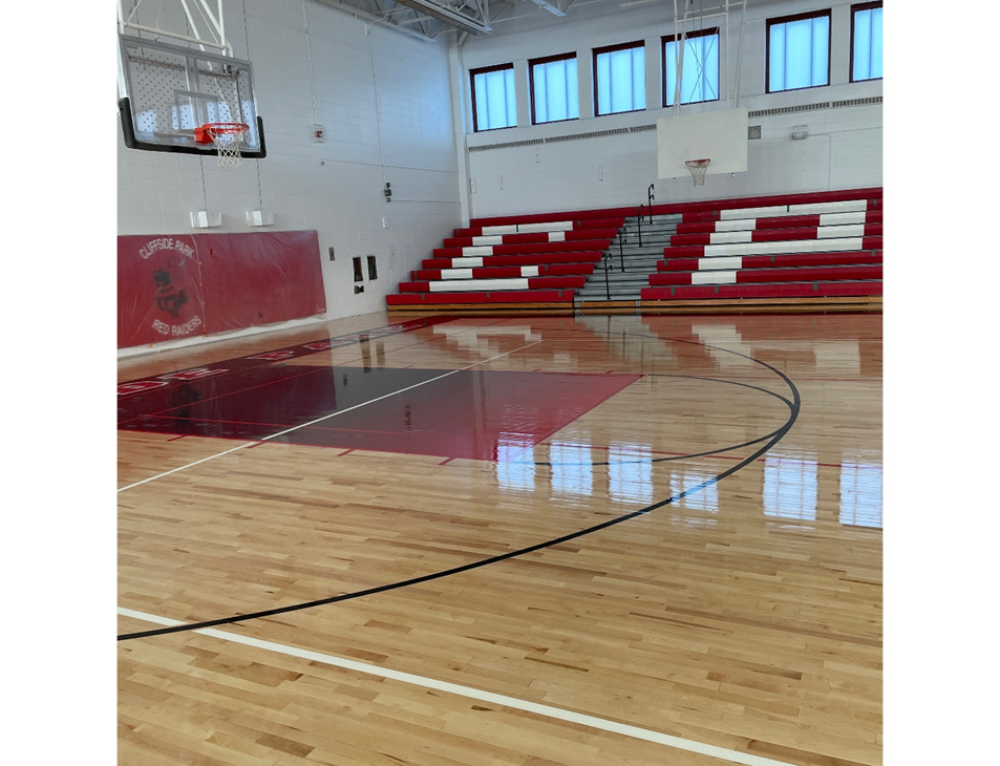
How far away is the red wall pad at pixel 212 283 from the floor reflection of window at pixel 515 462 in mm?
6444

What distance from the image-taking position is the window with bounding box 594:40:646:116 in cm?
1459

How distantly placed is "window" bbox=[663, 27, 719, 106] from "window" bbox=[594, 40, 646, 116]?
1.72 feet

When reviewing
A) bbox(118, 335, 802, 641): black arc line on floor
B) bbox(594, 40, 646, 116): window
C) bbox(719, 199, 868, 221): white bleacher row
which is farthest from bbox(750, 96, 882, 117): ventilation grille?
bbox(118, 335, 802, 641): black arc line on floor

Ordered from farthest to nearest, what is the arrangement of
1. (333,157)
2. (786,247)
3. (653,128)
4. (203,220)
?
(653,128) → (333,157) → (786,247) → (203,220)

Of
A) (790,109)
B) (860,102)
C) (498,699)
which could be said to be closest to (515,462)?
(498,699)

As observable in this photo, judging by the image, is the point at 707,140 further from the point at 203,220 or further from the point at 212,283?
the point at 212,283

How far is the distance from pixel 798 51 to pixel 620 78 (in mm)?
3251

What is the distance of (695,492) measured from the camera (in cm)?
361

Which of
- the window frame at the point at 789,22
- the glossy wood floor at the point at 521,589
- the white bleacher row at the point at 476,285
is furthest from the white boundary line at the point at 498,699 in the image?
the window frame at the point at 789,22

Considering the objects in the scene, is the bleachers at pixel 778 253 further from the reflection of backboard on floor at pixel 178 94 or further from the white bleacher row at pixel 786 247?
the reflection of backboard on floor at pixel 178 94

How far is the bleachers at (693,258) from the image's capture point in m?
11.4
